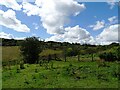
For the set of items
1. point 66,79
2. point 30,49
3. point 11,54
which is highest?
point 30,49

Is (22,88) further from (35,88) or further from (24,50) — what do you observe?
(24,50)

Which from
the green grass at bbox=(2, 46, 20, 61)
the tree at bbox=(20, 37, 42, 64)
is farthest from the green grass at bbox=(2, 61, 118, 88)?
the green grass at bbox=(2, 46, 20, 61)

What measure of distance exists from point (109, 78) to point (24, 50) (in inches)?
932

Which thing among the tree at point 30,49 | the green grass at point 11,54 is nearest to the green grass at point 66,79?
the tree at point 30,49

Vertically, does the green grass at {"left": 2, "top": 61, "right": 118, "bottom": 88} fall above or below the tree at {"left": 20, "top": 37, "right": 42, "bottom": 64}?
below

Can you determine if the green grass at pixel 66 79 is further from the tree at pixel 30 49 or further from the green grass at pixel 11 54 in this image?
the green grass at pixel 11 54

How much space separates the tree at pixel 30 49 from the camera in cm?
4166

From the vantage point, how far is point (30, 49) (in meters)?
41.7

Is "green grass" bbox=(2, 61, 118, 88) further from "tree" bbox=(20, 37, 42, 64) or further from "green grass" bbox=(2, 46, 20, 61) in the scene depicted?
"green grass" bbox=(2, 46, 20, 61)

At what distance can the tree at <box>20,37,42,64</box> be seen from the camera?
41.7 m

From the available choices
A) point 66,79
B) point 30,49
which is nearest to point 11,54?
point 30,49

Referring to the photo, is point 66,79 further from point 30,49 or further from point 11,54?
point 11,54

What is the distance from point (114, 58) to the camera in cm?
3459

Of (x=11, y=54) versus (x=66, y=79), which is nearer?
(x=66, y=79)
